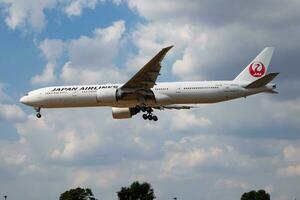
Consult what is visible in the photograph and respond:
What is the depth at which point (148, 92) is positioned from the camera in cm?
6550

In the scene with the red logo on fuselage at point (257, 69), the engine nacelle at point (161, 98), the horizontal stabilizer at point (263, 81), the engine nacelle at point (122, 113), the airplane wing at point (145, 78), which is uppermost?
the red logo on fuselage at point (257, 69)

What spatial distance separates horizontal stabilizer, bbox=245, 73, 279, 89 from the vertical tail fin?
14.0 ft

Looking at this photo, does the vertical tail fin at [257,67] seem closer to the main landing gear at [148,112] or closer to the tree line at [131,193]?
the main landing gear at [148,112]

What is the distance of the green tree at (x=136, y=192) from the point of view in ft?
379

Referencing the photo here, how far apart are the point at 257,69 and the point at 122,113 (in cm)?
1425

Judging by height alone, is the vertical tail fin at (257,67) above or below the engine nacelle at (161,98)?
above

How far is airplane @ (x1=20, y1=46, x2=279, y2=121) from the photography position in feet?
210

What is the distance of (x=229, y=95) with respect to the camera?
6444 cm

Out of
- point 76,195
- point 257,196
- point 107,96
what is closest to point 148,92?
point 107,96

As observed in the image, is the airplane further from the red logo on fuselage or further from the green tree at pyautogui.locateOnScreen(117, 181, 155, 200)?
the green tree at pyautogui.locateOnScreen(117, 181, 155, 200)

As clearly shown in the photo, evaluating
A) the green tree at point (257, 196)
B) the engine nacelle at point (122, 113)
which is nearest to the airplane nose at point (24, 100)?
the engine nacelle at point (122, 113)

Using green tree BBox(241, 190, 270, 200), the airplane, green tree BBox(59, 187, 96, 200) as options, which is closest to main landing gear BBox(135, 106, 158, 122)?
the airplane

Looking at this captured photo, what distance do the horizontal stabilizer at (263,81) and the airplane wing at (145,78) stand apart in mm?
8679

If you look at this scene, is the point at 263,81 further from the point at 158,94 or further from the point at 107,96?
the point at 107,96
